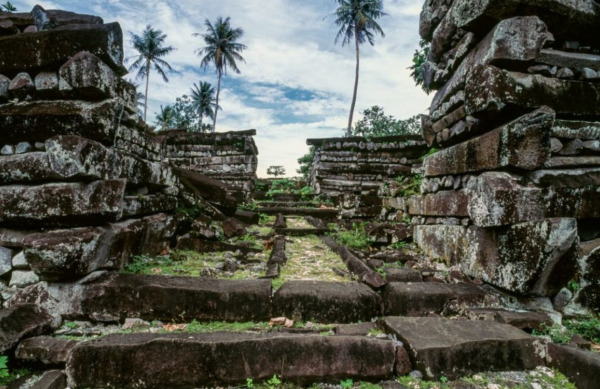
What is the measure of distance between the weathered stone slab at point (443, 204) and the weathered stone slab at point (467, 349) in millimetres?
1267

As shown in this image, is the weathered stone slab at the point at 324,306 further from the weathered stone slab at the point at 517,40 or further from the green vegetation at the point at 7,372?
the weathered stone slab at the point at 517,40

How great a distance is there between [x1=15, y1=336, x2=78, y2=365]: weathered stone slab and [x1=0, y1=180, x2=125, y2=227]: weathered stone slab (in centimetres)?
90

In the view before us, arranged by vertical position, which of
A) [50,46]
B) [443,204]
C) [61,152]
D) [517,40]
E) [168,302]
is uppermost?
[517,40]

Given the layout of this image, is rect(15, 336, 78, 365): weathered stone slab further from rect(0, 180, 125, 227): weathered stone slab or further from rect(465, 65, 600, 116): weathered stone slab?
rect(465, 65, 600, 116): weathered stone slab

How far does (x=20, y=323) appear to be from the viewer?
1.90 m

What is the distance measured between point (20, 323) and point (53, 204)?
865mm

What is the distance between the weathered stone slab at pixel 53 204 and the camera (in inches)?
89.7

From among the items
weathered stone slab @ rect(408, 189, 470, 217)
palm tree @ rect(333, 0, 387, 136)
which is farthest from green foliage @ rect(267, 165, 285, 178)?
weathered stone slab @ rect(408, 189, 470, 217)

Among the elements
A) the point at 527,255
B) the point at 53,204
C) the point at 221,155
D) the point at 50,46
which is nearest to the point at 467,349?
the point at 527,255

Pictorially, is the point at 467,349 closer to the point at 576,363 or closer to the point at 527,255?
the point at 576,363

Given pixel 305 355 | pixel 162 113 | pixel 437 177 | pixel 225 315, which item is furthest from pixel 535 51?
pixel 162 113

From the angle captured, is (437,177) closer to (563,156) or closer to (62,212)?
(563,156)

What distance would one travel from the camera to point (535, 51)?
8.32 ft

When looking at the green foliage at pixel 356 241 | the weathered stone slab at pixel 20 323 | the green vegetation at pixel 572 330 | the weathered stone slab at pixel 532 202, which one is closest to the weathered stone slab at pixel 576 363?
the green vegetation at pixel 572 330
